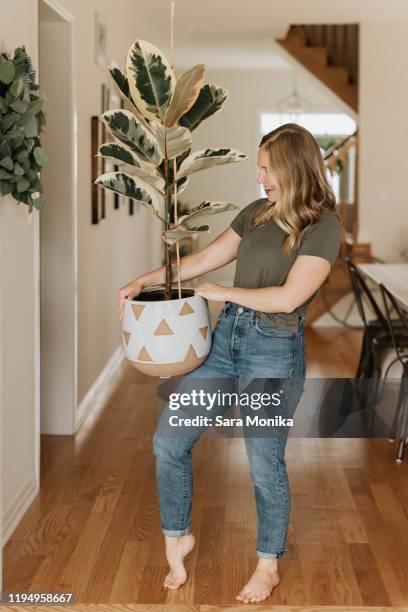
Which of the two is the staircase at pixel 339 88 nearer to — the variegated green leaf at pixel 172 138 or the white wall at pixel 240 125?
the white wall at pixel 240 125

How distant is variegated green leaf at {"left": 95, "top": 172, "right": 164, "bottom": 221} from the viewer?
2506mm

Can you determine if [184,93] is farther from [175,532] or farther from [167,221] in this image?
[175,532]

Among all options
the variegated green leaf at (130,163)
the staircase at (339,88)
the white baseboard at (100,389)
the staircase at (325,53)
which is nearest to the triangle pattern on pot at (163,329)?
the variegated green leaf at (130,163)

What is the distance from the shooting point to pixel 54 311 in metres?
4.57

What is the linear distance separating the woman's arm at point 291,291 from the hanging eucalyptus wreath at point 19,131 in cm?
87

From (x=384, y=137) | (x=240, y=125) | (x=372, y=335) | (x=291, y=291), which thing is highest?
(x=240, y=125)

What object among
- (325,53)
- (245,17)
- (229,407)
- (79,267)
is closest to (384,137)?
(325,53)

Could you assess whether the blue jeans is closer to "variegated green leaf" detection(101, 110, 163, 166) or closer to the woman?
the woman

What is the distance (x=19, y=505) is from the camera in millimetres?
3391

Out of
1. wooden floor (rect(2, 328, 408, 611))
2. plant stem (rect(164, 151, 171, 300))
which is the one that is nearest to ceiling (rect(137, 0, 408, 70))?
wooden floor (rect(2, 328, 408, 611))

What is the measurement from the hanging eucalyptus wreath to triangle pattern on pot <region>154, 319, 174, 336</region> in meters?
0.76

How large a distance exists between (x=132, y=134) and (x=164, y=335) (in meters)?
0.56

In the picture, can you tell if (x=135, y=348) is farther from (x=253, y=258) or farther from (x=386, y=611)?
(x=386, y=611)

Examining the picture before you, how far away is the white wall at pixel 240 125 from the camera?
39.8 ft
